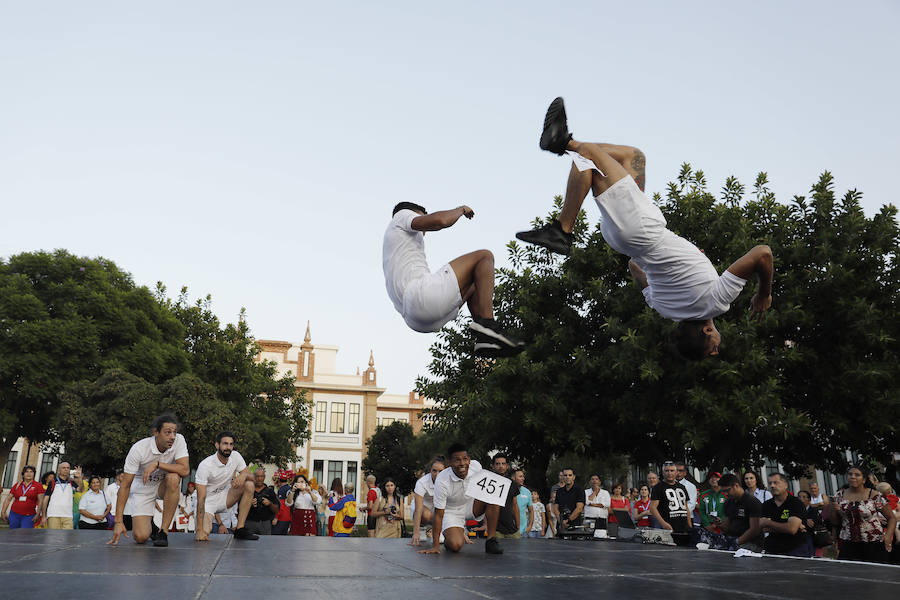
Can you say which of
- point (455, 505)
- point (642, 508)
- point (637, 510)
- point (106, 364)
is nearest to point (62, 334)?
point (106, 364)

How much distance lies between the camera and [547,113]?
17.7 feet

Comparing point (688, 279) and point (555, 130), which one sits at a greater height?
point (555, 130)

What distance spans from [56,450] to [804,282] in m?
31.2

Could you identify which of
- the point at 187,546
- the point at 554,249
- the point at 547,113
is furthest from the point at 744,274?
the point at 187,546

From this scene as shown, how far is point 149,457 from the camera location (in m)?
8.70

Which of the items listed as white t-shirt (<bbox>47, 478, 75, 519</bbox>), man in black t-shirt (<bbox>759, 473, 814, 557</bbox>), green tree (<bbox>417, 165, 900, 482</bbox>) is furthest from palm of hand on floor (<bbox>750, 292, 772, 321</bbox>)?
white t-shirt (<bbox>47, 478, 75, 519</bbox>)

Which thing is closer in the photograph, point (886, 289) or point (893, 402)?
point (893, 402)

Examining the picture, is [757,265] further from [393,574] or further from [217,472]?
[217,472]

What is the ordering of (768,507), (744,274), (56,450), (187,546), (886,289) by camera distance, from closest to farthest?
(744,274), (187,546), (768,507), (886,289), (56,450)

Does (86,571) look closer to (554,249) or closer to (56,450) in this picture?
(554,249)

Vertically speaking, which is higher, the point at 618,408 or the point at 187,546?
the point at 618,408

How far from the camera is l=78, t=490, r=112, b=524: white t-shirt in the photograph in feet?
47.7

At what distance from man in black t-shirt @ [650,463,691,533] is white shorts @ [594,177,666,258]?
753 cm

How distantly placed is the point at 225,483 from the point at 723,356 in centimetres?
1090
